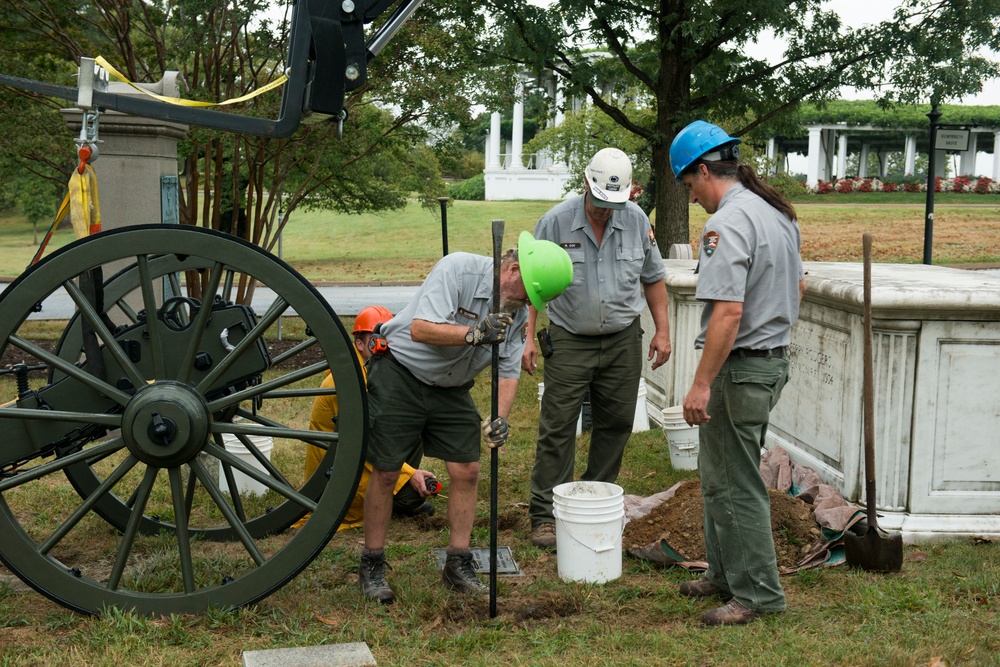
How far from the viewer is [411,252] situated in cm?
2819

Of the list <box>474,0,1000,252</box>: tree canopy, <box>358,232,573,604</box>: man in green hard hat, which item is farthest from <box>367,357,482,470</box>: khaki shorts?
<box>474,0,1000,252</box>: tree canopy

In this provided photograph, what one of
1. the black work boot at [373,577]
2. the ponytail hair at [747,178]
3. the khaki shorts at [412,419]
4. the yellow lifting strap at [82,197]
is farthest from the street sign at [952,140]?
the yellow lifting strap at [82,197]

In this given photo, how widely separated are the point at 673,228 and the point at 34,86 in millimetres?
8410

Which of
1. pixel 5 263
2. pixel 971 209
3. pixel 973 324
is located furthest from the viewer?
pixel 971 209

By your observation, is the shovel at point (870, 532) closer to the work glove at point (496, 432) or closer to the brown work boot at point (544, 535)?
the brown work boot at point (544, 535)

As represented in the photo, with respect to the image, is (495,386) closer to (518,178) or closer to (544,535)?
(544,535)

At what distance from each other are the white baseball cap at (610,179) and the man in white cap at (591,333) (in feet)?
0.21

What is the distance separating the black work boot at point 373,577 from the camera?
3.96 m

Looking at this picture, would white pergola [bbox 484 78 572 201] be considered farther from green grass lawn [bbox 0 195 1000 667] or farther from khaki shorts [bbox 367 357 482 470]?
khaki shorts [bbox 367 357 482 470]

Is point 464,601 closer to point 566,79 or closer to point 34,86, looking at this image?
point 34,86

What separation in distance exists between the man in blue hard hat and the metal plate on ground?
1.00 m

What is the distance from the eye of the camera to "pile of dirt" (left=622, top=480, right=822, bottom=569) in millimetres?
4496

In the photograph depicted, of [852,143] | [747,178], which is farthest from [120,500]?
[852,143]

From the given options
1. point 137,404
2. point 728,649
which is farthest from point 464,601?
point 137,404
